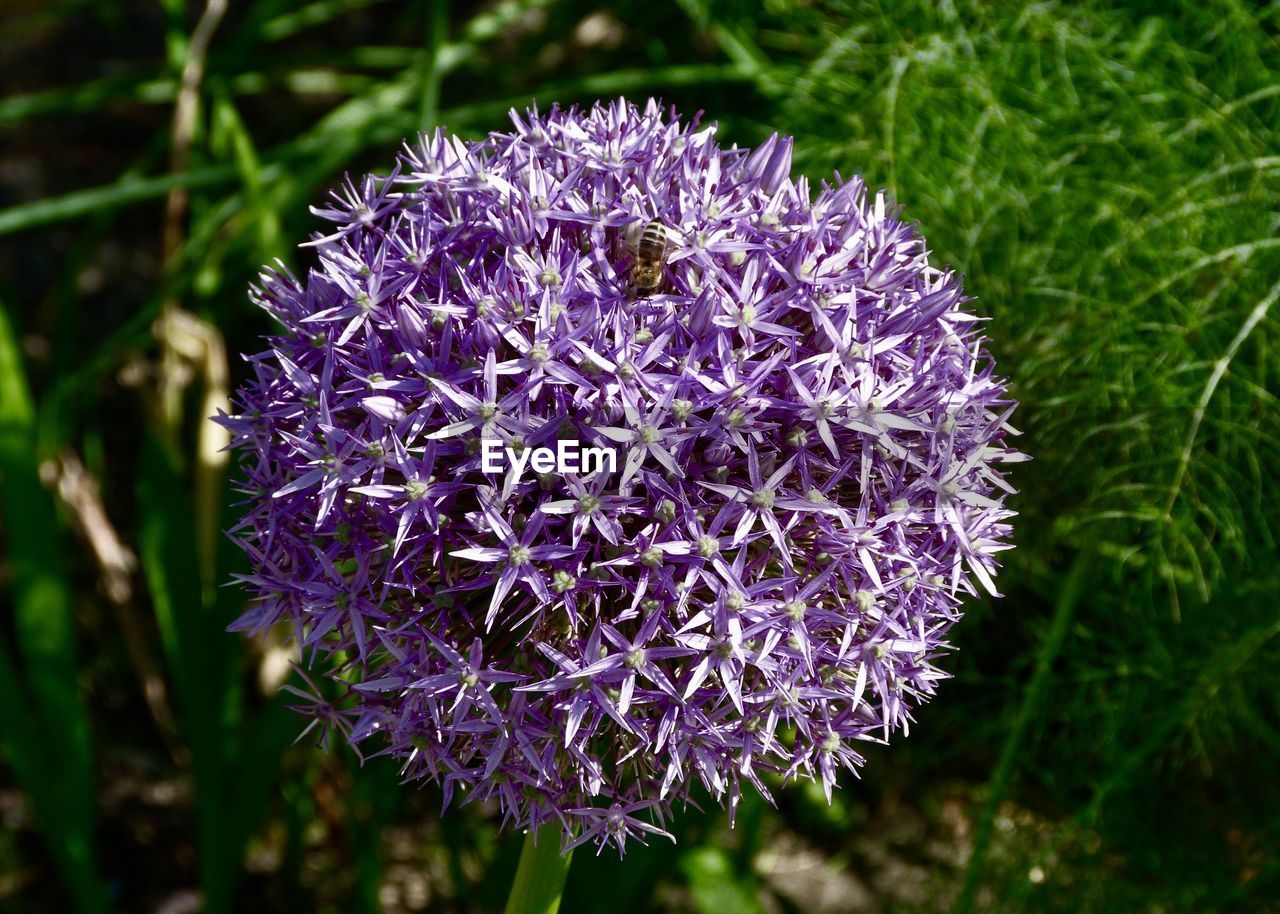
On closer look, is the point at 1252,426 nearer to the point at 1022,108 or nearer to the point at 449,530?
the point at 1022,108

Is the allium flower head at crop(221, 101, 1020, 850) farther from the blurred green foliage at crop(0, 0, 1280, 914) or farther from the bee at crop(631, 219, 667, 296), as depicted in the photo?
the blurred green foliage at crop(0, 0, 1280, 914)

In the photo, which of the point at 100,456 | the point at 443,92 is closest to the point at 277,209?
the point at 443,92

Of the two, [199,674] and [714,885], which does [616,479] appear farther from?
[199,674]

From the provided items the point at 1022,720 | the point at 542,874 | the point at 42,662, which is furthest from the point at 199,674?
the point at 1022,720

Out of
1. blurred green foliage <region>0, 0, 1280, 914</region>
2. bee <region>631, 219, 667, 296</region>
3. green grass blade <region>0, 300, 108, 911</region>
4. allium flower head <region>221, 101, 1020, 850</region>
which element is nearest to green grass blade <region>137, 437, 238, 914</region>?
blurred green foliage <region>0, 0, 1280, 914</region>

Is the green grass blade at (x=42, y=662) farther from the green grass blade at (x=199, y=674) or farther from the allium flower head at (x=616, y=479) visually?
the allium flower head at (x=616, y=479)

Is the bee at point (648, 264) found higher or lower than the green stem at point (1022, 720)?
higher

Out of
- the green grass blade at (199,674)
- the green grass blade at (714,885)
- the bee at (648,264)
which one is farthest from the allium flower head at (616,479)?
the green grass blade at (199,674)

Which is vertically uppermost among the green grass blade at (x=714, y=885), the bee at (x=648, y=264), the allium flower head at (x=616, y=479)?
the bee at (x=648, y=264)
